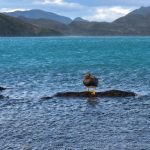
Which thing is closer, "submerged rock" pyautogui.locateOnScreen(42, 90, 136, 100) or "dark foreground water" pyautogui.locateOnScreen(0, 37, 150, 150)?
"dark foreground water" pyautogui.locateOnScreen(0, 37, 150, 150)

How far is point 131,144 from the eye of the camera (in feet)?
124

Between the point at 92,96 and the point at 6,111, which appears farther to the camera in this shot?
the point at 92,96

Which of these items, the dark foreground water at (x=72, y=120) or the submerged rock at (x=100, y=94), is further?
the submerged rock at (x=100, y=94)

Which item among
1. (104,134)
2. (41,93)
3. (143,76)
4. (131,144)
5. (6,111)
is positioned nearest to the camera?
(131,144)

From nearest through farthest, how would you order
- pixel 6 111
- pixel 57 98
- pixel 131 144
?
pixel 131 144 < pixel 6 111 < pixel 57 98

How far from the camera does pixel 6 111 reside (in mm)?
50906

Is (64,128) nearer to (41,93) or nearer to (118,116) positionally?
(118,116)

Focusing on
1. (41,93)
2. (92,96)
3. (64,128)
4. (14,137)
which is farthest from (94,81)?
(14,137)

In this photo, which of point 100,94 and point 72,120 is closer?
point 72,120

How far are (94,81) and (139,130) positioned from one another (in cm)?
2034

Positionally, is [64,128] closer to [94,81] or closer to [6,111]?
[6,111]

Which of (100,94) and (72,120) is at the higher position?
(72,120)

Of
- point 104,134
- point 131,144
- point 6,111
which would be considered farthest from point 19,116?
point 131,144

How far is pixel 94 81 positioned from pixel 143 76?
71.0 feet
